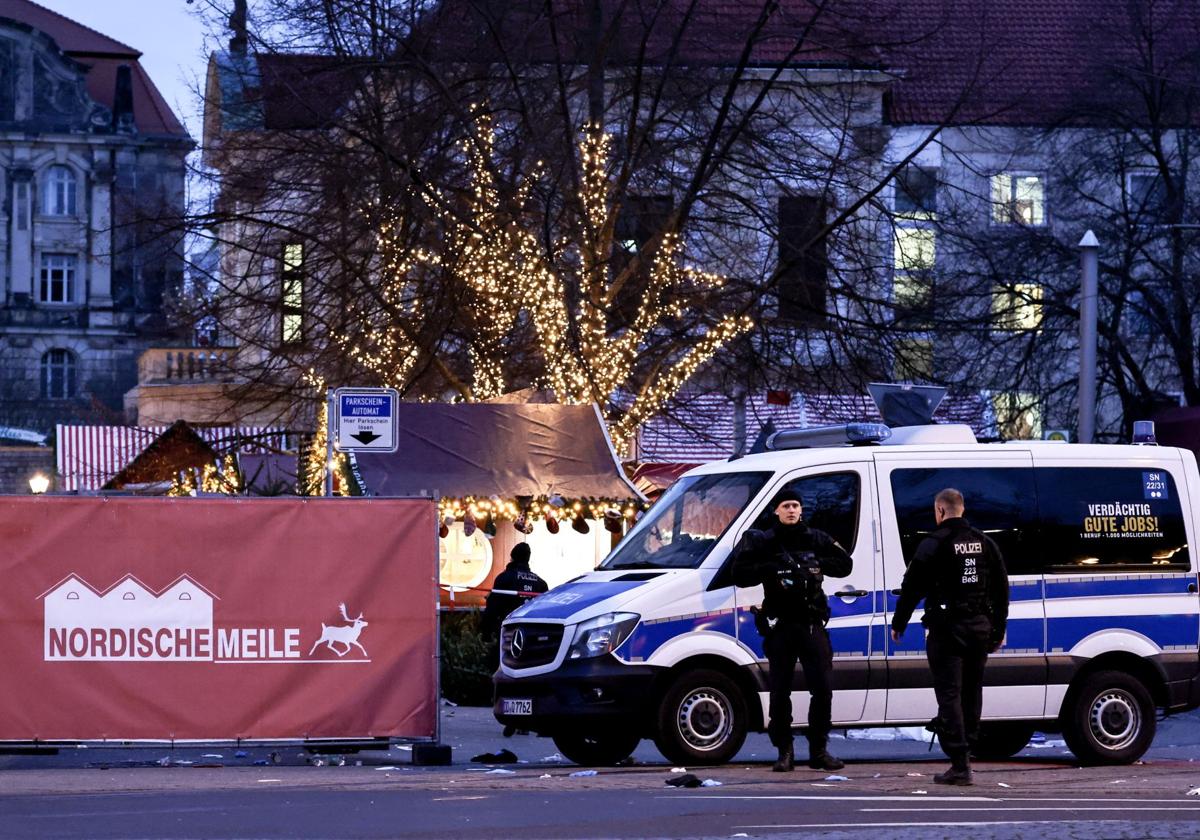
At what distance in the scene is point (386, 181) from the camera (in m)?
26.7

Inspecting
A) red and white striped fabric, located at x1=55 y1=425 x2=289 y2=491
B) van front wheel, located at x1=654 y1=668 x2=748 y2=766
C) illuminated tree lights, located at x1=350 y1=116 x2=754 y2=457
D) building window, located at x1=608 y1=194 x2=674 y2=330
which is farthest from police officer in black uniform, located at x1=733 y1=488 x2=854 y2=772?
red and white striped fabric, located at x1=55 y1=425 x2=289 y2=491

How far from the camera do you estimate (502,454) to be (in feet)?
82.0

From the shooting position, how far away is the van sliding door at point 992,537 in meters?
14.9

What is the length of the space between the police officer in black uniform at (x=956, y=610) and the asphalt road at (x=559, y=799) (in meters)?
0.42

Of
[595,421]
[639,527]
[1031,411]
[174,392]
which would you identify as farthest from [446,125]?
[174,392]

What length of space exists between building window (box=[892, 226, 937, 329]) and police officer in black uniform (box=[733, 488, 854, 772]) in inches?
607

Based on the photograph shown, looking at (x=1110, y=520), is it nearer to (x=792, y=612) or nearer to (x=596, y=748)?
(x=792, y=612)

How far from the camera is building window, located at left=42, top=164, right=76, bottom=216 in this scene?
98.4 meters

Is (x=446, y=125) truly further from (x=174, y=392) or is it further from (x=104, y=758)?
(x=174, y=392)

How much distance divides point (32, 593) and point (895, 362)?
1669cm

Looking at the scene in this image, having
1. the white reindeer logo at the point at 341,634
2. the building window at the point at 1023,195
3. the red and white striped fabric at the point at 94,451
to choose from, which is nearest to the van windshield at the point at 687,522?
the white reindeer logo at the point at 341,634

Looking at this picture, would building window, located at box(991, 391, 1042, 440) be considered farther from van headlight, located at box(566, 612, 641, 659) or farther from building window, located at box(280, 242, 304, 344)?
van headlight, located at box(566, 612, 641, 659)

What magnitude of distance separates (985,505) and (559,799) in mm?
4542

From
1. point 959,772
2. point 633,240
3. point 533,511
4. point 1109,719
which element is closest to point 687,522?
point 959,772
